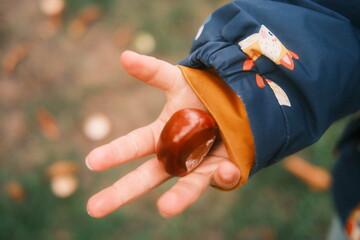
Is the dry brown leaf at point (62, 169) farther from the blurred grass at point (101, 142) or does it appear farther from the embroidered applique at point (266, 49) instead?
the embroidered applique at point (266, 49)

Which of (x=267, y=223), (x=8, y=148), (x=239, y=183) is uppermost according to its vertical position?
(x=239, y=183)

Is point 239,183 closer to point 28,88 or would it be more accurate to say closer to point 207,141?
point 207,141

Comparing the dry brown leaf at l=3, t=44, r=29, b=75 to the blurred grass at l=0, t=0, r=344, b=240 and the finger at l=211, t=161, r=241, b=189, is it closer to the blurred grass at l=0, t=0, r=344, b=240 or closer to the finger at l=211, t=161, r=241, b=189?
the blurred grass at l=0, t=0, r=344, b=240

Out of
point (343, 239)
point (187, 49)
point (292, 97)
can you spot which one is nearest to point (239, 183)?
point (292, 97)

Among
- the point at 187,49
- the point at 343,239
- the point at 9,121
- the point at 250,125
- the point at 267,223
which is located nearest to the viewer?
the point at 250,125

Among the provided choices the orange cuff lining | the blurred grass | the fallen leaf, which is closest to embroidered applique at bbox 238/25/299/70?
the orange cuff lining

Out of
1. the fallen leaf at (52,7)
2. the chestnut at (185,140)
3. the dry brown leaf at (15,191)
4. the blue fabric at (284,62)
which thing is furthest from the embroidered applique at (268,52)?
the fallen leaf at (52,7)

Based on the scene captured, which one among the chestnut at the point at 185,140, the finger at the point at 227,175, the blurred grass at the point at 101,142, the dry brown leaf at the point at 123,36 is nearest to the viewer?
the finger at the point at 227,175
